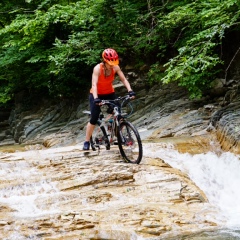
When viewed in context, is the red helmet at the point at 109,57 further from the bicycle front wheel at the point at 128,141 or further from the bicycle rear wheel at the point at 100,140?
the bicycle rear wheel at the point at 100,140

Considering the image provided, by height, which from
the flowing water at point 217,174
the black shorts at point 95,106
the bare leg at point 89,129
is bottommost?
the flowing water at point 217,174

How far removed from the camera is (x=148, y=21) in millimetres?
14406

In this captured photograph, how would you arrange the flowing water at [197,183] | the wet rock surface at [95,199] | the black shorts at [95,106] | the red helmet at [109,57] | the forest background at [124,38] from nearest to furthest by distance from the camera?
1. the wet rock surface at [95,199]
2. the flowing water at [197,183]
3. the red helmet at [109,57]
4. the black shorts at [95,106]
5. the forest background at [124,38]

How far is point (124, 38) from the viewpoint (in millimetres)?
14461

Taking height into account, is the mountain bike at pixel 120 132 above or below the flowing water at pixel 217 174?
above

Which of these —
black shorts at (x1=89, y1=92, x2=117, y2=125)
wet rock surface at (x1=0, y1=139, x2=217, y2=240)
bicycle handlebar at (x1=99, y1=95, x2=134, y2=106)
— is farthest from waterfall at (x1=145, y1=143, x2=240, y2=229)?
bicycle handlebar at (x1=99, y1=95, x2=134, y2=106)

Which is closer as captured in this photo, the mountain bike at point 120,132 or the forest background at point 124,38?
the mountain bike at point 120,132

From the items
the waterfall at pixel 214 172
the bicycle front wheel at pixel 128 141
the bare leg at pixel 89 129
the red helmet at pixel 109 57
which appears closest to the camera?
the red helmet at pixel 109 57

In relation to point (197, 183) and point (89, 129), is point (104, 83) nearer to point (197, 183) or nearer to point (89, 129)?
point (89, 129)

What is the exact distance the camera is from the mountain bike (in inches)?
277

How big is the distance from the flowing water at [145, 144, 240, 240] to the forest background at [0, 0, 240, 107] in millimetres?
2766

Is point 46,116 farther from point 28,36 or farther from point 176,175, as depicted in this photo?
point 176,175

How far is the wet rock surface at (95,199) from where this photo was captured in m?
5.03

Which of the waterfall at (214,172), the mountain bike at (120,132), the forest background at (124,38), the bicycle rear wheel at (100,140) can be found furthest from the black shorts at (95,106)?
the forest background at (124,38)
